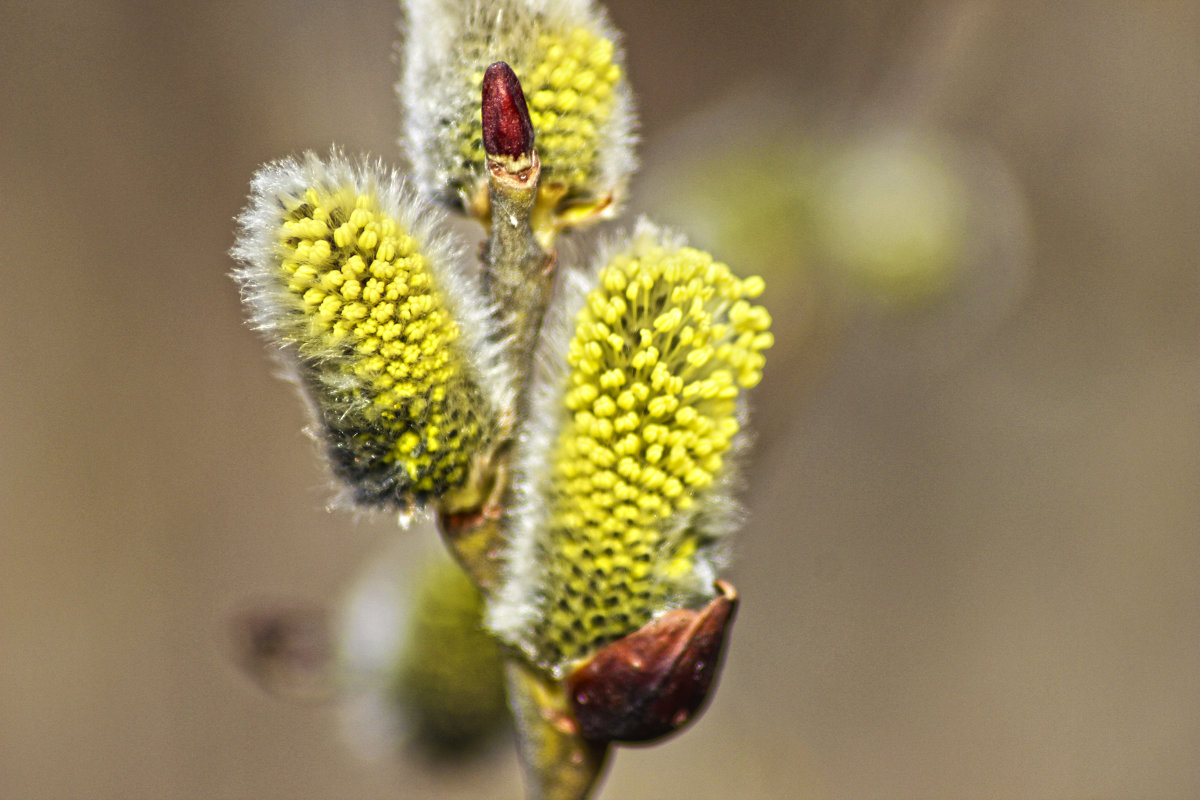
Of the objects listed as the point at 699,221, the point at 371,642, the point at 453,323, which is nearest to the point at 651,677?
the point at 453,323

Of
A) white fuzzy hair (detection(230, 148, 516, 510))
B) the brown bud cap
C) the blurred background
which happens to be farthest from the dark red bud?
the blurred background

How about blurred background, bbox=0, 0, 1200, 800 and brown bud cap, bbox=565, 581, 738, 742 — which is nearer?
brown bud cap, bbox=565, 581, 738, 742

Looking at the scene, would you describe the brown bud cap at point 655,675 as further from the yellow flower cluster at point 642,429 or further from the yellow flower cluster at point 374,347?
the yellow flower cluster at point 374,347

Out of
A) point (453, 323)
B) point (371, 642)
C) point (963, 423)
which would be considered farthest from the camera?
point (963, 423)

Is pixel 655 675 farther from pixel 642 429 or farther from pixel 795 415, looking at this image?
pixel 795 415

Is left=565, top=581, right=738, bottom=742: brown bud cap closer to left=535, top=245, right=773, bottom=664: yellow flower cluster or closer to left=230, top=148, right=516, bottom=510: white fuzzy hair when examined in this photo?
left=535, top=245, right=773, bottom=664: yellow flower cluster

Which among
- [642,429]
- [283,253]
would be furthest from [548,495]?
[283,253]

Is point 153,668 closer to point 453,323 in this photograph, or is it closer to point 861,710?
point 861,710
